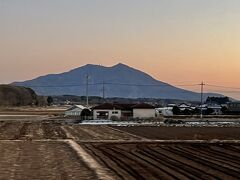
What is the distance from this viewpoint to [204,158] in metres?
22.9

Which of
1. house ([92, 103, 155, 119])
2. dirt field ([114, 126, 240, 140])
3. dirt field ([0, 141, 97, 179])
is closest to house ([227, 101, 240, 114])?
house ([92, 103, 155, 119])

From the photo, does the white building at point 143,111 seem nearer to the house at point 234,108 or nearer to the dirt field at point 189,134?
the house at point 234,108

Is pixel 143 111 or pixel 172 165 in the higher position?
pixel 143 111

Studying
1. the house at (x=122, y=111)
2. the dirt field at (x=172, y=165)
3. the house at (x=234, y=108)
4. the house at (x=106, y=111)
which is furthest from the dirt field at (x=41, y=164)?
the house at (x=234, y=108)

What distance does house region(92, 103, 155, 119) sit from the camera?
81812mm

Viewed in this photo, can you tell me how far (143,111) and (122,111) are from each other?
372 cm

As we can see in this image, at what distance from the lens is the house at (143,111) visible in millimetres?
84750

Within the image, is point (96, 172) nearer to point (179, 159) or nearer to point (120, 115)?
point (179, 159)

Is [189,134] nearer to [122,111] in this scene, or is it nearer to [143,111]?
[143,111]

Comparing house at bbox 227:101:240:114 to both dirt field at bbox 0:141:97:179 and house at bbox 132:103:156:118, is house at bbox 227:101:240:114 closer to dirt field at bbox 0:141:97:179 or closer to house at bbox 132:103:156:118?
house at bbox 132:103:156:118

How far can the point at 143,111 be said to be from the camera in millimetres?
84750

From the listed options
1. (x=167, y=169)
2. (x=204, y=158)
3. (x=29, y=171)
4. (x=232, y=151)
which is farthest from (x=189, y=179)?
(x=232, y=151)

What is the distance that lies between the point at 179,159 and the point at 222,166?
128 inches

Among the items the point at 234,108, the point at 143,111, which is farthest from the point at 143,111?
the point at 234,108
